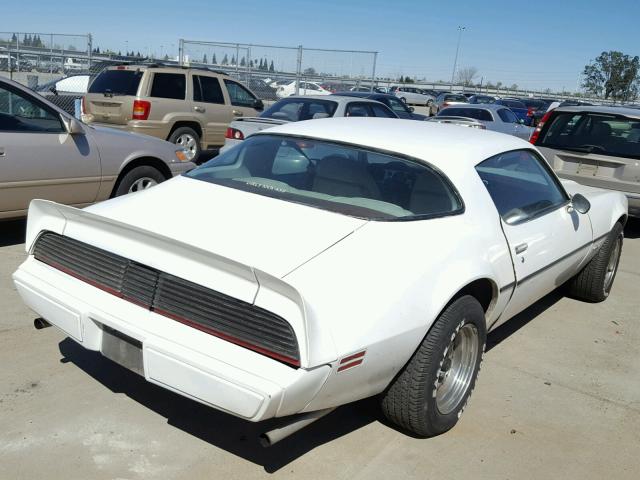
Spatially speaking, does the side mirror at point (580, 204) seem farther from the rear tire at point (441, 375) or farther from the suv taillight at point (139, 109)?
the suv taillight at point (139, 109)

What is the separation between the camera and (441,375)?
3203 mm

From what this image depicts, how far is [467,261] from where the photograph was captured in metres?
3.16

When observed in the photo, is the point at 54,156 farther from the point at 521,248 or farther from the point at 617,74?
the point at 617,74

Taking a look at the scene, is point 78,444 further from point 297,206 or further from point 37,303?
point 297,206

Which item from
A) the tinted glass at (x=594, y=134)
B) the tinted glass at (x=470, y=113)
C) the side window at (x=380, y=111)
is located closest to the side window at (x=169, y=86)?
the side window at (x=380, y=111)

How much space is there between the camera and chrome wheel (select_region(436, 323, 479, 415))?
323cm

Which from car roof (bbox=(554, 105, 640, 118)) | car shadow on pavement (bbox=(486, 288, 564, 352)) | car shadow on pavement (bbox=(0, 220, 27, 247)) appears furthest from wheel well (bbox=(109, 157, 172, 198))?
car roof (bbox=(554, 105, 640, 118))

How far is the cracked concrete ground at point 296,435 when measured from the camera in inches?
113

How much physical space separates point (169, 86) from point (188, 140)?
100cm

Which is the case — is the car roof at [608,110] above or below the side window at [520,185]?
above

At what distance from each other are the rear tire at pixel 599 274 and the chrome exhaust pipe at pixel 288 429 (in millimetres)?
3425

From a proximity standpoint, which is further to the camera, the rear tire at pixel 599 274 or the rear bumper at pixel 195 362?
the rear tire at pixel 599 274

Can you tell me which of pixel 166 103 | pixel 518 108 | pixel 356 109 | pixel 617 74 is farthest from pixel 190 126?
pixel 617 74

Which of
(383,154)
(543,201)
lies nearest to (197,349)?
(383,154)
